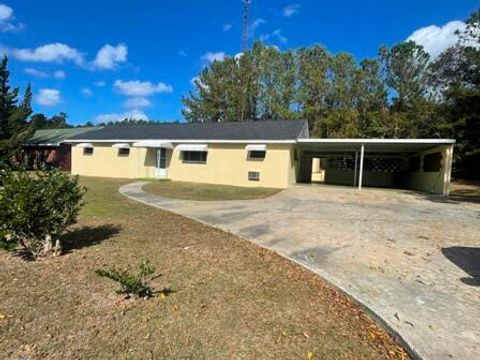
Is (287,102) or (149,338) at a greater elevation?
(287,102)

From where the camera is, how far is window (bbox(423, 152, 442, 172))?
675 inches

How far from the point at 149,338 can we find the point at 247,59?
124 ft

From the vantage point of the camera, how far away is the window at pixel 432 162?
17.1m

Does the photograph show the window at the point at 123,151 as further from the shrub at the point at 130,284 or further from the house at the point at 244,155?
the shrub at the point at 130,284

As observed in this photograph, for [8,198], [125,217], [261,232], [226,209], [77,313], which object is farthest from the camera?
[226,209]

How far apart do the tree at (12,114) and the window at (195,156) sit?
13.2m

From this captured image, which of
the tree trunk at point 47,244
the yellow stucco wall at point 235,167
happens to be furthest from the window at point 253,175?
the tree trunk at point 47,244

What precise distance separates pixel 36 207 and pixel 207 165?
15.5m

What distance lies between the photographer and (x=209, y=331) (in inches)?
124

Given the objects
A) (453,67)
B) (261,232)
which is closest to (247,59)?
(453,67)

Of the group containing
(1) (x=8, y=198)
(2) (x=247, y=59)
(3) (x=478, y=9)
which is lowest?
(1) (x=8, y=198)

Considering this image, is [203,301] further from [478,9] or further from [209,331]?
[478,9]

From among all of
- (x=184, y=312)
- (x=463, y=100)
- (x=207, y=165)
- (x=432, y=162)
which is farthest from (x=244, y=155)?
(x=184, y=312)

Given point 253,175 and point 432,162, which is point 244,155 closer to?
point 253,175
